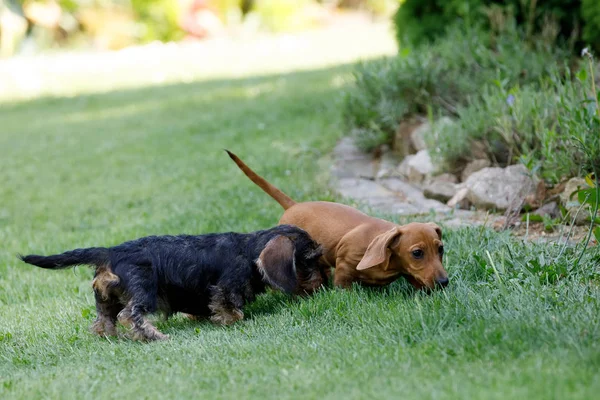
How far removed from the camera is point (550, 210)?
5664 mm

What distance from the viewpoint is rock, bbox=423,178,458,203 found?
255 inches

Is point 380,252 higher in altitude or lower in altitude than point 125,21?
lower

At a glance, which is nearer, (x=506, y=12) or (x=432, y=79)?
(x=432, y=79)

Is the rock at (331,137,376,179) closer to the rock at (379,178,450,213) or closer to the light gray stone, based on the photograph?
the rock at (379,178,450,213)

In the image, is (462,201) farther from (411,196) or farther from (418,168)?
(418,168)

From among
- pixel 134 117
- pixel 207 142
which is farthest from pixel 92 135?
pixel 207 142

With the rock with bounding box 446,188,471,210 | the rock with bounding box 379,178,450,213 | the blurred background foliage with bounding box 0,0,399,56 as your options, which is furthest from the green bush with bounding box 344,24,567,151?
the blurred background foliage with bounding box 0,0,399,56

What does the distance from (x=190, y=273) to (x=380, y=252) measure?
1.13 meters

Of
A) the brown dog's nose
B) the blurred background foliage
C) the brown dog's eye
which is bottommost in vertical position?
the brown dog's nose

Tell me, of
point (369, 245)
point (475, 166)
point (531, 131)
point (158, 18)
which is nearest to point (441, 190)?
point (475, 166)

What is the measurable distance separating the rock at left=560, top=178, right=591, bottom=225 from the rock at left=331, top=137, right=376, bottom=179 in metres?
Result: 2.32

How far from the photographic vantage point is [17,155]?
33.9 feet

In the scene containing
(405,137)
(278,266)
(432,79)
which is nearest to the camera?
(278,266)

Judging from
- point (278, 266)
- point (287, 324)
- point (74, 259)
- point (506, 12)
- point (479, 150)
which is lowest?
point (287, 324)
